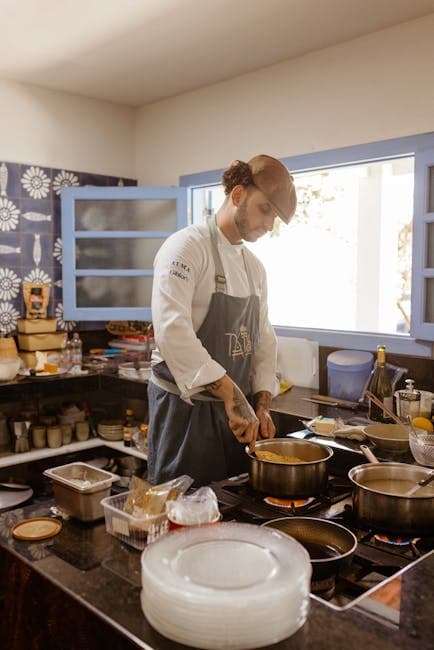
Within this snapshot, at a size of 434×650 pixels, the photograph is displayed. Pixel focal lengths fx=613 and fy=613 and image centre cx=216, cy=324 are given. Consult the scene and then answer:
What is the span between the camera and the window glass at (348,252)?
6160 millimetres

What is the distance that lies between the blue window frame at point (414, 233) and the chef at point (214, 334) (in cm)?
83

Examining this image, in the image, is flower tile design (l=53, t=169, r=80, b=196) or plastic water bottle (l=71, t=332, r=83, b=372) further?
flower tile design (l=53, t=169, r=80, b=196)

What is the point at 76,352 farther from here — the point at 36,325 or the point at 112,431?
the point at 112,431

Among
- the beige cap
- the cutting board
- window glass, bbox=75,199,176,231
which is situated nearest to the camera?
the beige cap

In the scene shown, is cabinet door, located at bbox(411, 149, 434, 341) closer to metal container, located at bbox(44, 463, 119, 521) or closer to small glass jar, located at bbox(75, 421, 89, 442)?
metal container, located at bbox(44, 463, 119, 521)

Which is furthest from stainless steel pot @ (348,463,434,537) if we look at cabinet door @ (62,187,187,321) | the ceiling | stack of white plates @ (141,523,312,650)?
cabinet door @ (62,187,187,321)

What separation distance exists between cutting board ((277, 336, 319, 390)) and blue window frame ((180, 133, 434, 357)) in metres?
0.06

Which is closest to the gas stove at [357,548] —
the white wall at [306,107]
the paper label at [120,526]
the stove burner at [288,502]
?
the stove burner at [288,502]

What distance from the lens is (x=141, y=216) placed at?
4375 mm

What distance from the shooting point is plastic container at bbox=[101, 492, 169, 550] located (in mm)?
1321

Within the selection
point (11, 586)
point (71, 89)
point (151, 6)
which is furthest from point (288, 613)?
point (71, 89)

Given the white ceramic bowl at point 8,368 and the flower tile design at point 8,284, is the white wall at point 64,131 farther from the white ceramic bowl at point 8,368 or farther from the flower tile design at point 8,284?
the white ceramic bowl at point 8,368

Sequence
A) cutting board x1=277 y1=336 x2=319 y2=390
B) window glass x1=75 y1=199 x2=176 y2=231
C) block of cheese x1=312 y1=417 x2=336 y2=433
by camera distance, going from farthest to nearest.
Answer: window glass x1=75 y1=199 x2=176 y2=231, cutting board x1=277 y1=336 x2=319 y2=390, block of cheese x1=312 y1=417 x2=336 y2=433

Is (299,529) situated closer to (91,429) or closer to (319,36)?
(319,36)
